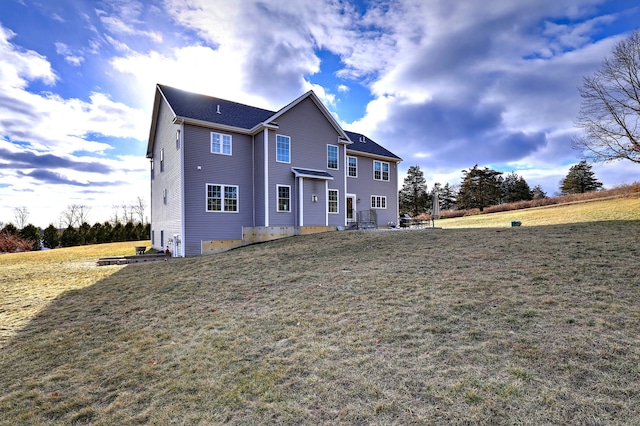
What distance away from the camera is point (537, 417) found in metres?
2.55

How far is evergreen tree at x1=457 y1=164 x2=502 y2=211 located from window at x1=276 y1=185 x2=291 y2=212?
41.3 meters

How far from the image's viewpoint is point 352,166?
2136 cm

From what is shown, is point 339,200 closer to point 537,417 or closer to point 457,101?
point 457,101

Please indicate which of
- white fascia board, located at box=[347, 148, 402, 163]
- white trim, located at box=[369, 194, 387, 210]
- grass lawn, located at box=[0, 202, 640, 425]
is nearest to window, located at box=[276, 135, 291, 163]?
white fascia board, located at box=[347, 148, 402, 163]

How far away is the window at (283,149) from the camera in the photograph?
54.8 ft

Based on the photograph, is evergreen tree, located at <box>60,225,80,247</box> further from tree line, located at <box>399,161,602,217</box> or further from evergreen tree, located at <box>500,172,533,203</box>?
evergreen tree, located at <box>500,172,533,203</box>

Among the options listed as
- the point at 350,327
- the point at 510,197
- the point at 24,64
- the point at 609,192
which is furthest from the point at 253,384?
the point at 510,197

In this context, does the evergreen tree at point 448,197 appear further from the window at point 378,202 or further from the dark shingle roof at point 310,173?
the dark shingle roof at point 310,173

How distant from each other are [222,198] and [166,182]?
14.2 ft

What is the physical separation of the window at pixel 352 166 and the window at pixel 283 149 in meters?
5.60

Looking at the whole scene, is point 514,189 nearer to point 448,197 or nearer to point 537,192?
point 537,192

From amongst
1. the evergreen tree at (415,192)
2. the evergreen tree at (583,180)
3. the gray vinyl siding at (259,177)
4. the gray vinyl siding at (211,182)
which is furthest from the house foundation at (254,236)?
the evergreen tree at (583,180)

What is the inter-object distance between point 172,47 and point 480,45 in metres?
14.1

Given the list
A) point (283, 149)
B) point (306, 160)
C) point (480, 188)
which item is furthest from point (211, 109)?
point (480, 188)
